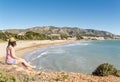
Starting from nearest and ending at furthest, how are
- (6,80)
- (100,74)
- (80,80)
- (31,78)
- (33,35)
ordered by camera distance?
1. (6,80)
2. (31,78)
3. (80,80)
4. (100,74)
5. (33,35)

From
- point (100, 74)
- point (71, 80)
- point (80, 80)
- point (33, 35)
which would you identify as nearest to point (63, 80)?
point (71, 80)

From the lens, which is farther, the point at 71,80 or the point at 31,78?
the point at 71,80

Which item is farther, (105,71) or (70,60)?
(70,60)

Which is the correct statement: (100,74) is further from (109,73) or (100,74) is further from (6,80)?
(6,80)

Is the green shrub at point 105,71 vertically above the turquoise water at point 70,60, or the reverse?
the green shrub at point 105,71

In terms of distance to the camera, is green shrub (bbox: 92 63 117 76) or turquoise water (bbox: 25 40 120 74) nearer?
green shrub (bbox: 92 63 117 76)

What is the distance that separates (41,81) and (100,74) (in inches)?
215

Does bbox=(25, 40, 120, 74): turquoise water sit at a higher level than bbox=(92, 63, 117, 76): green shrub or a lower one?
lower

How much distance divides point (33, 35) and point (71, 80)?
8996 cm

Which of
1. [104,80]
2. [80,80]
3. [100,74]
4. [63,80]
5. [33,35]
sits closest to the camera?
[63,80]

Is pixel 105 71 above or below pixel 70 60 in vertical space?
above

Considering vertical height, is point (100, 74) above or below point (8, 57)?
below

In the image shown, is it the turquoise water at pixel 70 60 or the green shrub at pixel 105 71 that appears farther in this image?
the turquoise water at pixel 70 60

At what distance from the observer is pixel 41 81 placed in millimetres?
8711
